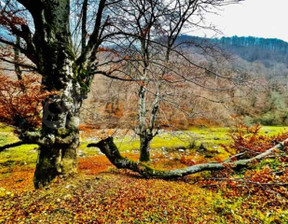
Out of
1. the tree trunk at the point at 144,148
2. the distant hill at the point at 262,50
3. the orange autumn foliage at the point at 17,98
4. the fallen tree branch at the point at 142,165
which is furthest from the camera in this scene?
the distant hill at the point at 262,50

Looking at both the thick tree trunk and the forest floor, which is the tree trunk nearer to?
the forest floor

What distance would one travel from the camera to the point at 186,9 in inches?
263

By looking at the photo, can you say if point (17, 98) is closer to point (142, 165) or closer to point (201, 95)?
point (142, 165)

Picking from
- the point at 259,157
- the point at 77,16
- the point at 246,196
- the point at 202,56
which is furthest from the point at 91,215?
the point at 202,56

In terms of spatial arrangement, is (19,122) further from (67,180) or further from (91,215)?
(91,215)

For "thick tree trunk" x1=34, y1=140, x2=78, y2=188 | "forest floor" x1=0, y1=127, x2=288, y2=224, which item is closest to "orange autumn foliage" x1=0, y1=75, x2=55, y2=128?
"thick tree trunk" x1=34, y1=140, x2=78, y2=188

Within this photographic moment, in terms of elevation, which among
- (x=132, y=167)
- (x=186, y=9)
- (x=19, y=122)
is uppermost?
(x=186, y=9)

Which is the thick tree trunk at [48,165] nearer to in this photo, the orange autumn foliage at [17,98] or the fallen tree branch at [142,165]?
the fallen tree branch at [142,165]

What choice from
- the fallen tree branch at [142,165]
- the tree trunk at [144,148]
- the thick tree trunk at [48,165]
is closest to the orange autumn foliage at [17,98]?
the thick tree trunk at [48,165]

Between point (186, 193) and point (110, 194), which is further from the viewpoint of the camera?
point (186, 193)

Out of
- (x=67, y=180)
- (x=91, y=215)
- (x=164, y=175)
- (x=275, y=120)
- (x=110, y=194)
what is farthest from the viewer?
(x=275, y=120)

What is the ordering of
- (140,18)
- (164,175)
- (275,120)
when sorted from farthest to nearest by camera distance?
(275,120) → (140,18) → (164,175)

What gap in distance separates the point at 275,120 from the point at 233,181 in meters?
31.6

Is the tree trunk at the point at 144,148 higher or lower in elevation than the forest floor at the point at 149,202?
lower
